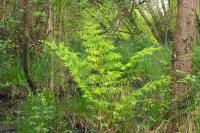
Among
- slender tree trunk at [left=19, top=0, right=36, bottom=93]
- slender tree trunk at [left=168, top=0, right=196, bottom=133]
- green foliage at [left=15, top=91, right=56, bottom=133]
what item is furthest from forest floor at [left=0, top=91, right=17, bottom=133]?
slender tree trunk at [left=168, top=0, right=196, bottom=133]

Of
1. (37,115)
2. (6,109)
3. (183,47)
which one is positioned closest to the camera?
(37,115)

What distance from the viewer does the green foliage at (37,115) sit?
20.1 feet

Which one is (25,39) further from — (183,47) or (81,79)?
(183,47)

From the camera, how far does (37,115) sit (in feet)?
20.0

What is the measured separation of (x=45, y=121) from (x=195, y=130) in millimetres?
2012

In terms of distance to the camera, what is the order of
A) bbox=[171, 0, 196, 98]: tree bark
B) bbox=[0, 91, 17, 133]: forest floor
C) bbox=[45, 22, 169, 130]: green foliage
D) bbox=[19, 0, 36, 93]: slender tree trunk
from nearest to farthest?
1. bbox=[45, 22, 169, 130]: green foliage
2. bbox=[171, 0, 196, 98]: tree bark
3. bbox=[0, 91, 17, 133]: forest floor
4. bbox=[19, 0, 36, 93]: slender tree trunk

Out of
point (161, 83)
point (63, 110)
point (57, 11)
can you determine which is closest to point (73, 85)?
point (63, 110)

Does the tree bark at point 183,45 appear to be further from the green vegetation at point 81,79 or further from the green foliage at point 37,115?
the green foliage at point 37,115

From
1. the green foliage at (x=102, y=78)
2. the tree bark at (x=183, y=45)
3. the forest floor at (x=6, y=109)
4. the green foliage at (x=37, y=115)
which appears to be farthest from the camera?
the forest floor at (x=6, y=109)

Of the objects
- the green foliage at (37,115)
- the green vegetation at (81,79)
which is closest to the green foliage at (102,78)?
the green vegetation at (81,79)

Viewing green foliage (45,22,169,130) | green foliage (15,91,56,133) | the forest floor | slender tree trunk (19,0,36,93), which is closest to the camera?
green foliage (15,91,56,133)

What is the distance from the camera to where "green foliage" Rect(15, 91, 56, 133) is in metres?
6.14

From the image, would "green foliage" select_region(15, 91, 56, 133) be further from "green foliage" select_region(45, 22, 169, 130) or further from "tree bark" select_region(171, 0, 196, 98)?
"tree bark" select_region(171, 0, 196, 98)

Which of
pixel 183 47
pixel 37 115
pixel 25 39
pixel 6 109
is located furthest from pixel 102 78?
pixel 6 109
